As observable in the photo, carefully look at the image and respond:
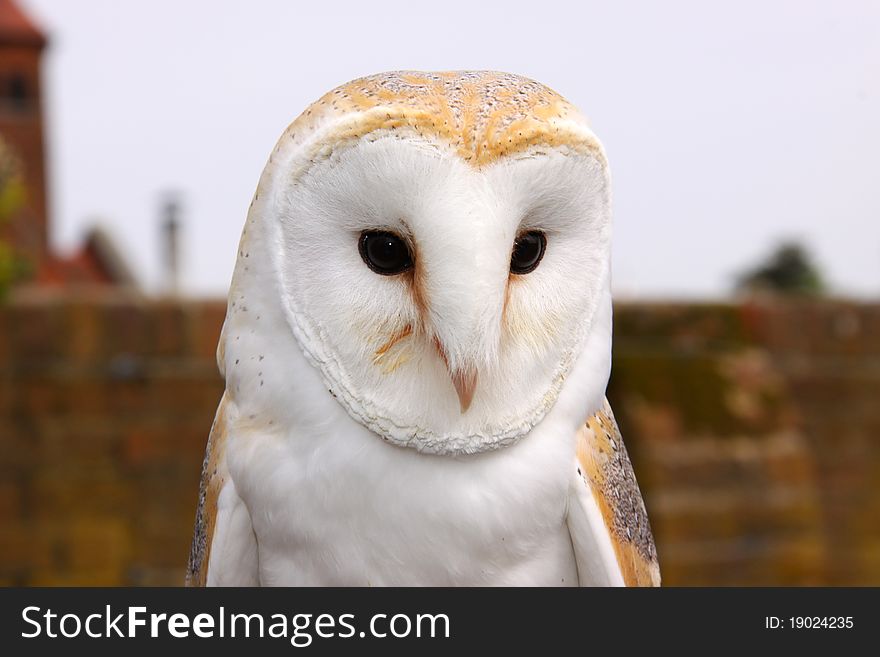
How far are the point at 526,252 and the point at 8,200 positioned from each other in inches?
169

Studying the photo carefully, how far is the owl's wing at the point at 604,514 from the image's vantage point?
1.37 metres

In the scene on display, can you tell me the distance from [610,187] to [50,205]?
21.4 meters

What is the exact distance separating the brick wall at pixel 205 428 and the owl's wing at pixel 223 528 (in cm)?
342

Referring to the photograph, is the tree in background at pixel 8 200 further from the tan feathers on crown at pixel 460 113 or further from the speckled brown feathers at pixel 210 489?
the tan feathers on crown at pixel 460 113

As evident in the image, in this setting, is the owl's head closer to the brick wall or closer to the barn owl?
the barn owl

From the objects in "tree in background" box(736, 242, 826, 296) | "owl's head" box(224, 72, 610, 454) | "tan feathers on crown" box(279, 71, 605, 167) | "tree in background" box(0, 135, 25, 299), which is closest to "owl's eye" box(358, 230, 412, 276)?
"owl's head" box(224, 72, 610, 454)

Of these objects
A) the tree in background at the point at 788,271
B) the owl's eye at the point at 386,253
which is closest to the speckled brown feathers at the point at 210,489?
the owl's eye at the point at 386,253

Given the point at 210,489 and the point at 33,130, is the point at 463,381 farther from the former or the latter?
the point at 33,130

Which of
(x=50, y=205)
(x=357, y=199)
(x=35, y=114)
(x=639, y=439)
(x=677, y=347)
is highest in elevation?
(x=35, y=114)

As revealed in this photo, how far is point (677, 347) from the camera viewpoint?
5.39m

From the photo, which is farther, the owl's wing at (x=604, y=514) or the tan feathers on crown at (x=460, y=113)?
the owl's wing at (x=604, y=514)

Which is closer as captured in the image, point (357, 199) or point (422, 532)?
point (357, 199)
